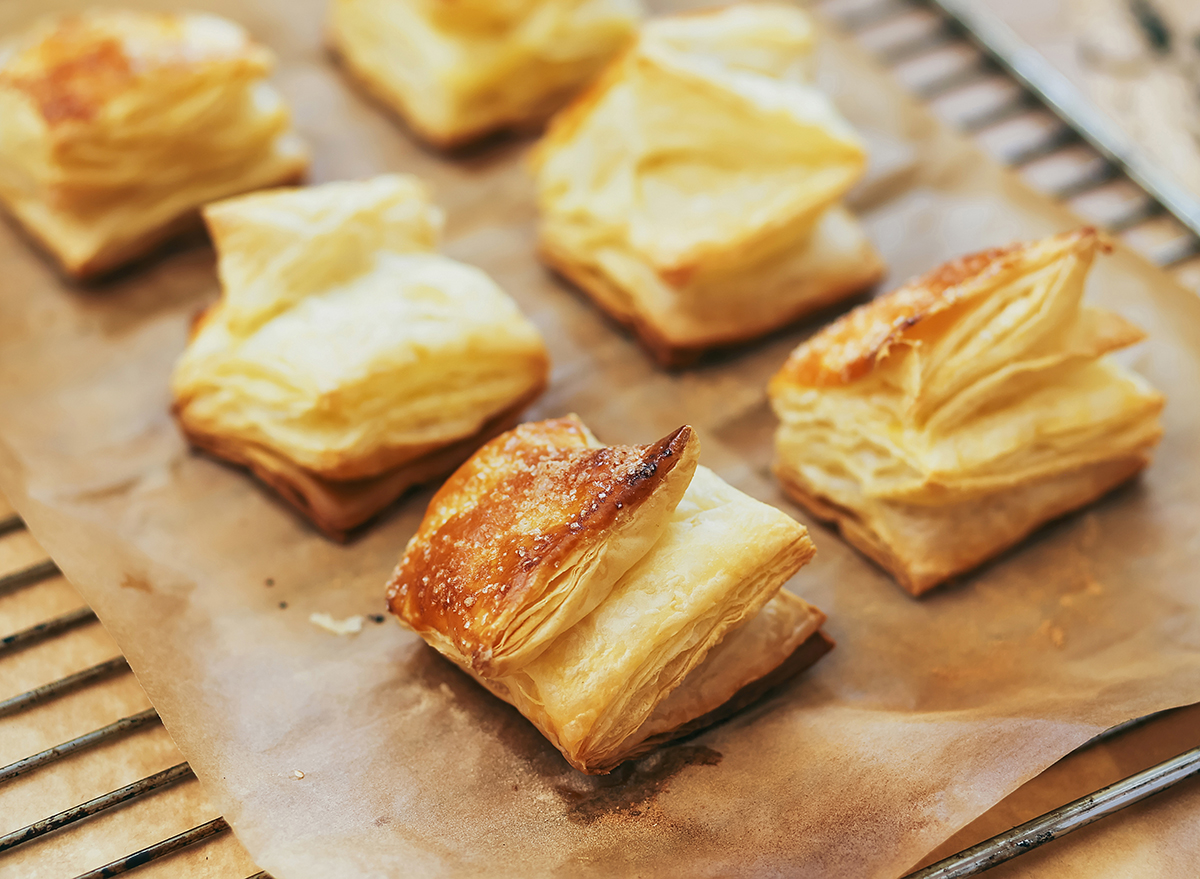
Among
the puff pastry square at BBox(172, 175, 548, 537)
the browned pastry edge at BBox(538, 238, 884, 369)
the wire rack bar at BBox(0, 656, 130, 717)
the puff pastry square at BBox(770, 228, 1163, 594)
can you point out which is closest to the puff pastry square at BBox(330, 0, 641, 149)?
the browned pastry edge at BBox(538, 238, 884, 369)

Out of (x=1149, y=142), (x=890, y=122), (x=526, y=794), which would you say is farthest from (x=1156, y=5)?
(x=526, y=794)

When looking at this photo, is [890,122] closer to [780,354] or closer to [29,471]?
[780,354]

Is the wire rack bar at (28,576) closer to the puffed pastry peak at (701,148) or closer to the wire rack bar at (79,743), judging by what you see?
the wire rack bar at (79,743)

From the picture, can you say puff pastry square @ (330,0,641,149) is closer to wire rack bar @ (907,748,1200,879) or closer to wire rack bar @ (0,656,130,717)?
A: wire rack bar @ (0,656,130,717)

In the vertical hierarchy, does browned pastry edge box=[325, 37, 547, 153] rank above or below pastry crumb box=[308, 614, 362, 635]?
above

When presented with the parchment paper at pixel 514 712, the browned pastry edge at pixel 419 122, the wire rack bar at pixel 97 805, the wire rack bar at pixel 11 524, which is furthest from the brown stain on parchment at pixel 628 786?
the browned pastry edge at pixel 419 122

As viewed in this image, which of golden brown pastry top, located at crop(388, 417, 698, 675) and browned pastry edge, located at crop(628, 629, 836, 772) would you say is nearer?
golden brown pastry top, located at crop(388, 417, 698, 675)

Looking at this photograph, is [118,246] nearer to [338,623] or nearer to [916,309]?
[338,623]
